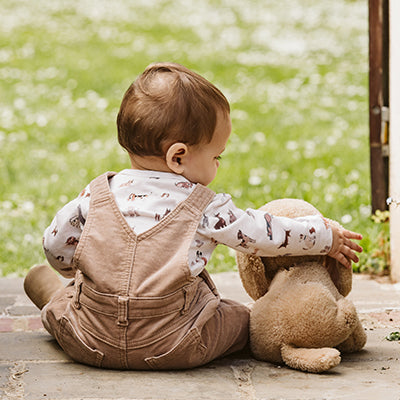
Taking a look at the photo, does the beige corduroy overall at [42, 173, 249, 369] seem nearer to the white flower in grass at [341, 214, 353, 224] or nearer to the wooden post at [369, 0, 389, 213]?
Answer: the wooden post at [369, 0, 389, 213]

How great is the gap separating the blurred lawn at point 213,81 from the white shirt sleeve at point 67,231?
197 centimetres

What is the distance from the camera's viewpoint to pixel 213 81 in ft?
38.3

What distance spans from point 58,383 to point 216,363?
0.60 meters

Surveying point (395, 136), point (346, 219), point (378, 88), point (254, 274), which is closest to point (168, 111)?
point (254, 274)

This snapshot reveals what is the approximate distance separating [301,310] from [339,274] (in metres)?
0.32

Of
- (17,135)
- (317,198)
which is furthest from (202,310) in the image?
(17,135)

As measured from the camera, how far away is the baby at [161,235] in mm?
2738

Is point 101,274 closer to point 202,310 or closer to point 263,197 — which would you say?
point 202,310

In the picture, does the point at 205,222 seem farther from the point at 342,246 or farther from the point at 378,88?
the point at 378,88

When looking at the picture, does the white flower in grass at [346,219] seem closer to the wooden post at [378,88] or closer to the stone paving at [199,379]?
the wooden post at [378,88]

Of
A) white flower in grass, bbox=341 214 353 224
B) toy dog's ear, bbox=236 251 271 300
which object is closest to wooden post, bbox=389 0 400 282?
white flower in grass, bbox=341 214 353 224

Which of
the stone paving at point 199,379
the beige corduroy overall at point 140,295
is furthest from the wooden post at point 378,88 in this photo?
the beige corduroy overall at point 140,295

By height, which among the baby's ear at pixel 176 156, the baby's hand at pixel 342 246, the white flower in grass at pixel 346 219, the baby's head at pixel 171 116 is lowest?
the white flower in grass at pixel 346 219

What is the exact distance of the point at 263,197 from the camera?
6422 millimetres
